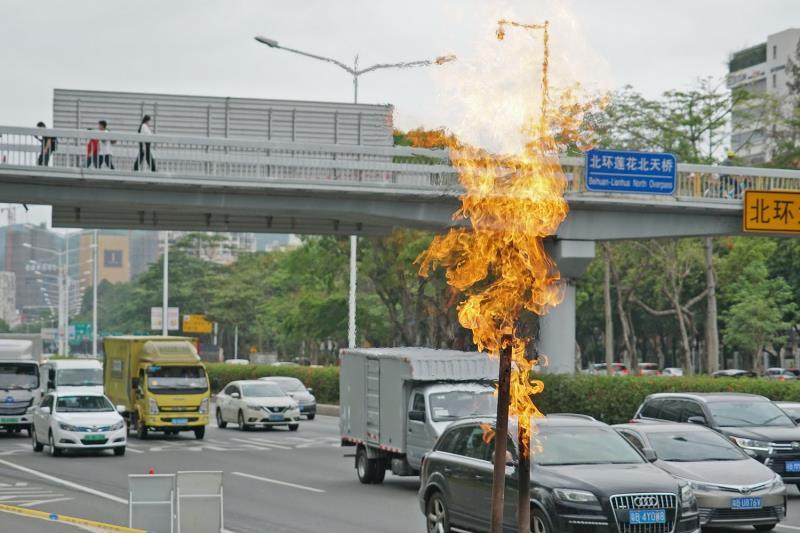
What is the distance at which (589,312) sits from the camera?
3371 inches

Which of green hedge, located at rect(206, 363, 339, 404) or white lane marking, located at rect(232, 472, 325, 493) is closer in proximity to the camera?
white lane marking, located at rect(232, 472, 325, 493)

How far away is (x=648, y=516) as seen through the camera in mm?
12633

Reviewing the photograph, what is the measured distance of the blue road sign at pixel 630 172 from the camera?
35094mm

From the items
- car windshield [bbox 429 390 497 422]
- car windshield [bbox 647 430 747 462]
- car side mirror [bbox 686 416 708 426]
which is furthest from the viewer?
car windshield [bbox 429 390 497 422]

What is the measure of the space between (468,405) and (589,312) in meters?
64.9

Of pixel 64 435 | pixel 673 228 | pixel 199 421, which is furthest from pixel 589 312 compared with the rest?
pixel 64 435

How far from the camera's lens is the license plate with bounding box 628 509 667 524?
12.6 m

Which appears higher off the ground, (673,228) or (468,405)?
(673,228)

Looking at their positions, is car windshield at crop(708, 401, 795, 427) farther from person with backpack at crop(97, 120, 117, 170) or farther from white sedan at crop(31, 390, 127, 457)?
person with backpack at crop(97, 120, 117, 170)

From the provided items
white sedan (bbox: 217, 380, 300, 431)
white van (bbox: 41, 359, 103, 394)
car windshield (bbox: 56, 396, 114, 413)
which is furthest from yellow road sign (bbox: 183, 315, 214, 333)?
car windshield (bbox: 56, 396, 114, 413)

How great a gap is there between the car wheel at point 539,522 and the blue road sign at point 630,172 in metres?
22.8

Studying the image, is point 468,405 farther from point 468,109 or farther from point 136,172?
point 136,172

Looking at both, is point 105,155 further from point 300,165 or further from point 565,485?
point 565,485

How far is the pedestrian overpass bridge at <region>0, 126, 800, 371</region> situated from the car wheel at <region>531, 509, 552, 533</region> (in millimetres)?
19743
